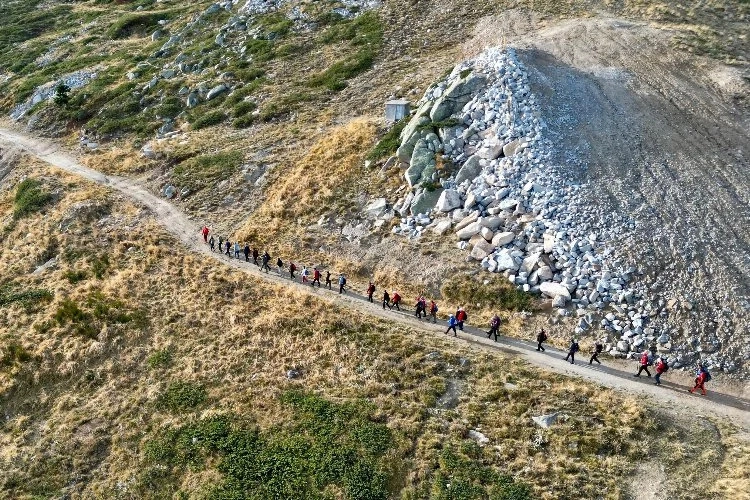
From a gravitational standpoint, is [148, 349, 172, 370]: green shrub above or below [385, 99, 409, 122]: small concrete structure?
below

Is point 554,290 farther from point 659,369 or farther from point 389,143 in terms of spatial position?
point 389,143

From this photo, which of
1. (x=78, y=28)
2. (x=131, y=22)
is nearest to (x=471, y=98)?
(x=131, y=22)

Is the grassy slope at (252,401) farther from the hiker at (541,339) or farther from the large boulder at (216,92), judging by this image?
the large boulder at (216,92)

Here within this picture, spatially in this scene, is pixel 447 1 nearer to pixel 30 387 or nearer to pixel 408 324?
pixel 408 324

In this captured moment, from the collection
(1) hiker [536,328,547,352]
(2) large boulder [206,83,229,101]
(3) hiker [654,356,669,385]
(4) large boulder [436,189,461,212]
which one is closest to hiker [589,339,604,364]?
(1) hiker [536,328,547,352]

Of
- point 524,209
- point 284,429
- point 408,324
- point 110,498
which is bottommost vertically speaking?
point 110,498

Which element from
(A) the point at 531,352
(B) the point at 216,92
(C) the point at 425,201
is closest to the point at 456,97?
(C) the point at 425,201

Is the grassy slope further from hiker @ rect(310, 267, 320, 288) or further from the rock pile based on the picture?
the rock pile
